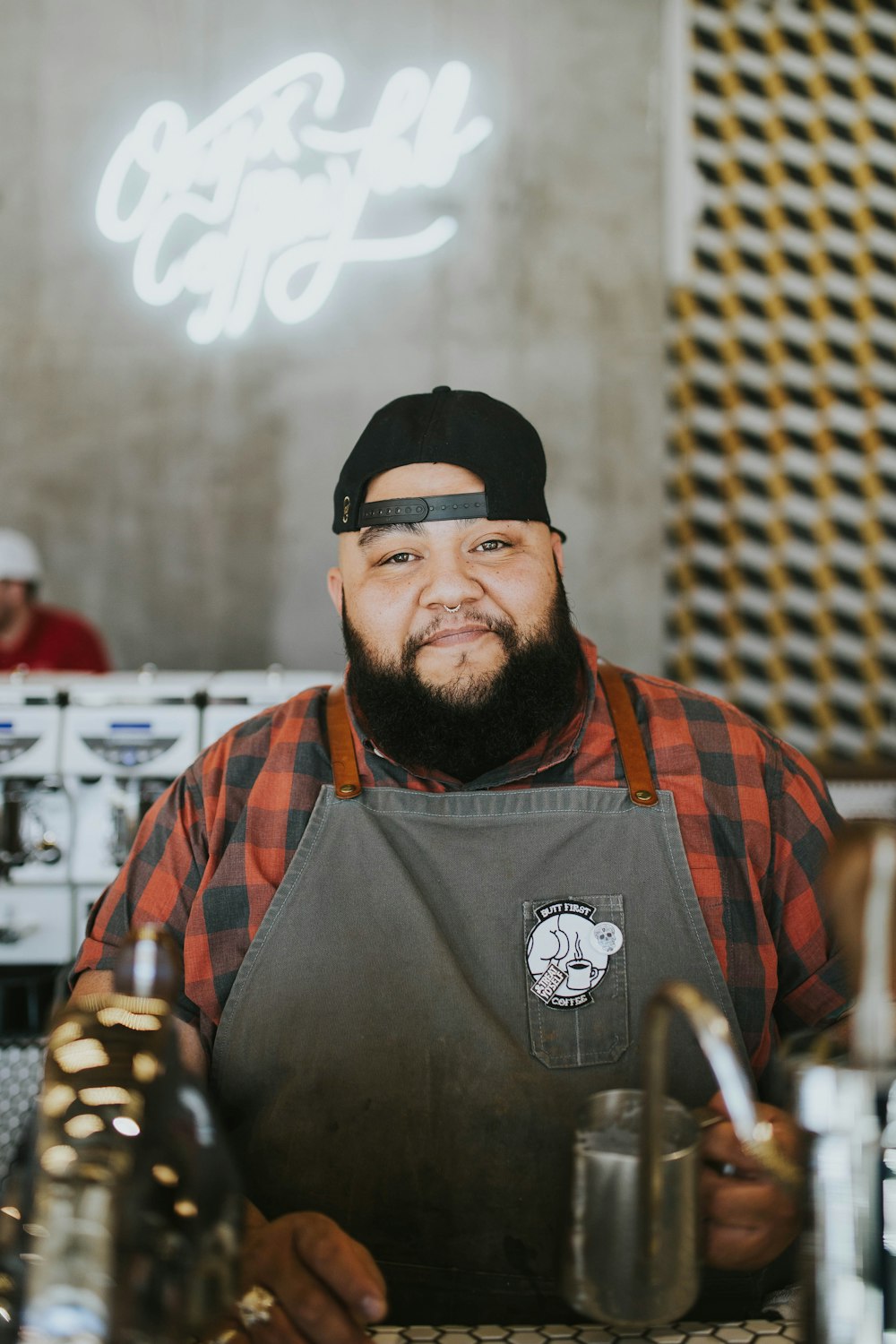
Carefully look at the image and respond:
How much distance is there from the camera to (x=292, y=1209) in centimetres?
134

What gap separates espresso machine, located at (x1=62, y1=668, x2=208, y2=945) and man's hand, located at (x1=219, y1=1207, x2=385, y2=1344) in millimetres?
1784

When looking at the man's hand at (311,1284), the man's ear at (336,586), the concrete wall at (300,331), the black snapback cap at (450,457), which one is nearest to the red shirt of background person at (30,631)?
the concrete wall at (300,331)

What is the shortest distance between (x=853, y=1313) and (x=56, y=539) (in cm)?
481

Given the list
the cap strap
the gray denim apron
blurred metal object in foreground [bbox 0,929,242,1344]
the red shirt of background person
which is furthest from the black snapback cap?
the red shirt of background person

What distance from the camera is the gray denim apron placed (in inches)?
50.9

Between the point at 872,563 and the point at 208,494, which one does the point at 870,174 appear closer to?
the point at 872,563

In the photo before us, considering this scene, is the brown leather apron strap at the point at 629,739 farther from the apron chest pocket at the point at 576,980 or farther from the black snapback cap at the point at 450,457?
the black snapback cap at the point at 450,457

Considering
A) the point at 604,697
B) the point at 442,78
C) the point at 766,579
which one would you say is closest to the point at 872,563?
the point at 766,579

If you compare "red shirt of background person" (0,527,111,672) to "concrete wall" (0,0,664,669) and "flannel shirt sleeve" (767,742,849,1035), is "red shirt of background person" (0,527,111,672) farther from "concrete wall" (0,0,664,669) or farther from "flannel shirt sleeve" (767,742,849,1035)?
"flannel shirt sleeve" (767,742,849,1035)

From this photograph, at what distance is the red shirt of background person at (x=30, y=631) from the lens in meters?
4.32

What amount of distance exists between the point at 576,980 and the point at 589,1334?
1.54ft

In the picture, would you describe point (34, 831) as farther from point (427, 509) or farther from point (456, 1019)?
point (456, 1019)

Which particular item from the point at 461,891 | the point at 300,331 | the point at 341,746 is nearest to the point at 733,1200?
the point at 461,891

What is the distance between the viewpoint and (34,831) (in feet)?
8.77
